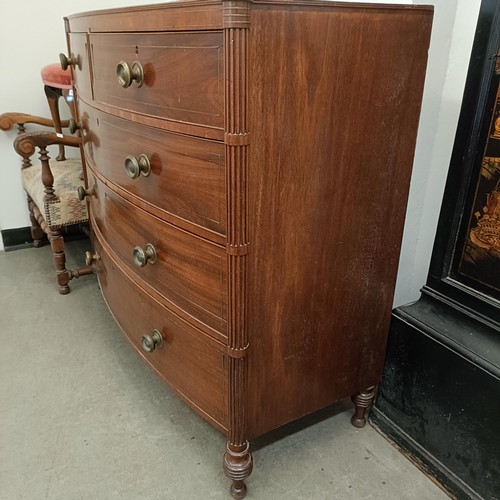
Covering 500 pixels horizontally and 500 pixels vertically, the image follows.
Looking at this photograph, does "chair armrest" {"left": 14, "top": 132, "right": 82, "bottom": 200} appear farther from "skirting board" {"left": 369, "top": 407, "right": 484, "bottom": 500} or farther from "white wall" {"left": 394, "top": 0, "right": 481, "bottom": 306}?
"skirting board" {"left": 369, "top": 407, "right": 484, "bottom": 500}

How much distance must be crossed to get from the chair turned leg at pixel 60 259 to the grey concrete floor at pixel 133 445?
384mm

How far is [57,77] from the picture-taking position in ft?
6.55

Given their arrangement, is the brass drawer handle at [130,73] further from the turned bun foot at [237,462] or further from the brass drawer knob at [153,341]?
the turned bun foot at [237,462]

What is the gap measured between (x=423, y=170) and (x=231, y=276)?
2.11 feet

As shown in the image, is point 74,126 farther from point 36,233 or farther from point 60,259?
point 36,233

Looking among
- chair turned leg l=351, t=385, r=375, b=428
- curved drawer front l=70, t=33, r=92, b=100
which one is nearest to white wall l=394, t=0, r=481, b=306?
chair turned leg l=351, t=385, r=375, b=428

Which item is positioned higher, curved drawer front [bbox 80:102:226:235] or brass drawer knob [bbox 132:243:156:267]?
curved drawer front [bbox 80:102:226:235]

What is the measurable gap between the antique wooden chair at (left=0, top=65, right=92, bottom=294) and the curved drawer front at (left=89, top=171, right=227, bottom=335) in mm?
687

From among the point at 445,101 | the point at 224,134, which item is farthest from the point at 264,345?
the point at 445,101

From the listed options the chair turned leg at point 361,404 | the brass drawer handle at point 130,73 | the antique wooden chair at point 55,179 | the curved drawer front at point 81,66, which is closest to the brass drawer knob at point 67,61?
the curved drawer front at point 81,66

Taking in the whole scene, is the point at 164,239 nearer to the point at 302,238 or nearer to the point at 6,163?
the point at 302,238

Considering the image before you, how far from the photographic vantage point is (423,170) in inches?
49.6

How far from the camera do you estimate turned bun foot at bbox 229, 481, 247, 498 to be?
117 centimetres

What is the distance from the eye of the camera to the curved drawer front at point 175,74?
2.71 feet
